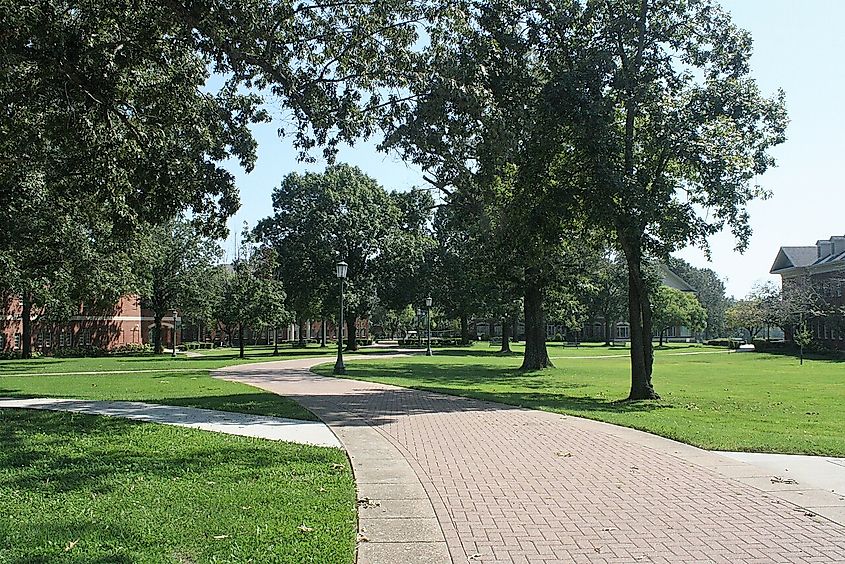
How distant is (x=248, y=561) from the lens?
197 inches

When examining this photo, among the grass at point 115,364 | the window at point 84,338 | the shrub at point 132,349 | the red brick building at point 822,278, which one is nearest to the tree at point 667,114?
the grass at point 115,364

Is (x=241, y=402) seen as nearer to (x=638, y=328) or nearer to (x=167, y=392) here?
(x=167, y=392)

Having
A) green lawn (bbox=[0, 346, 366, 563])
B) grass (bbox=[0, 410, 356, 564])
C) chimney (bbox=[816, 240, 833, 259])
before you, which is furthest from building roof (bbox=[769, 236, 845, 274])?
grass (bbox=[0, 410, 356, 564])

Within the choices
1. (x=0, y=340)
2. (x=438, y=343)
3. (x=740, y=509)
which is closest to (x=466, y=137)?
(x=740, y=509)

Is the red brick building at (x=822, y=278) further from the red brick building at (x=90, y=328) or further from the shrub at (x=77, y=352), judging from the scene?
the shrub at (x=77, y=352)

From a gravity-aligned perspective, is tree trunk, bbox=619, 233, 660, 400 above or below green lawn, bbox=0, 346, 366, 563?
above

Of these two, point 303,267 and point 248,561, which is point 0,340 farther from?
point 248,561

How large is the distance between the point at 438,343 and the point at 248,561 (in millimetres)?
69440

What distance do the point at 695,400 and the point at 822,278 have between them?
47547 mm

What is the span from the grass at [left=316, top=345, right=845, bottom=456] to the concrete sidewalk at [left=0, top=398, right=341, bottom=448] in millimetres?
5761

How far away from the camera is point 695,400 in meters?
18.8

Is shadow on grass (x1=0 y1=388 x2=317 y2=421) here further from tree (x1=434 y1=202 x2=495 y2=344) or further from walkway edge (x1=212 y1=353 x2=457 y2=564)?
tree (x1=434 y1=202 x2=495 y2=344)

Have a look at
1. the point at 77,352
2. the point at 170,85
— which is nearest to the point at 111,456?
the point at 170,85

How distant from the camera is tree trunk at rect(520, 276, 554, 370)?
1271 inches
